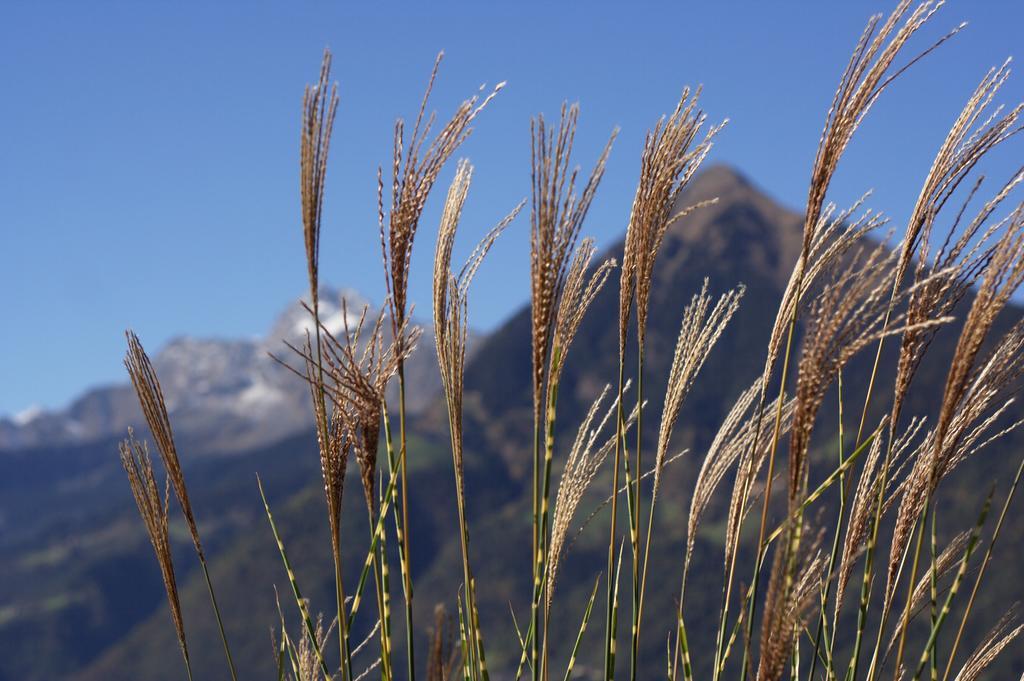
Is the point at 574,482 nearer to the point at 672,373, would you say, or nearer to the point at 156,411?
the point at 672,373

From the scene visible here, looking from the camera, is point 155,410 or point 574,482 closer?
point 155,410

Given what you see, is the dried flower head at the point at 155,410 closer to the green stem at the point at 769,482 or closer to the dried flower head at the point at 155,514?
the dried flower head at the point at 155,514

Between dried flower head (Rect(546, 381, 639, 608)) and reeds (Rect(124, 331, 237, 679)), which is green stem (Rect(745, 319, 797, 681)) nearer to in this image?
dried flower head (Rect(546, 381, 639, 608))

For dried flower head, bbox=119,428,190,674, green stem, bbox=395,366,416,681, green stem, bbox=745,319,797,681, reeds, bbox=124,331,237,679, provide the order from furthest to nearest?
dried flower head, bbox=119,428,190,674 < reeds, bbox=124,331,237,679 < green stem, bbox=395,366,416,681 < green stem, bbox=745,319,797,681

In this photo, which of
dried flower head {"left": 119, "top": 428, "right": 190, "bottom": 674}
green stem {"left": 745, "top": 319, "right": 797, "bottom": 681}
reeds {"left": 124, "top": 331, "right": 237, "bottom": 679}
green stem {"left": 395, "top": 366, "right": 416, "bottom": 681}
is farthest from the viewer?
dried flower head {"left": 119, "top": 428, "right": 190, "bottom": 674}

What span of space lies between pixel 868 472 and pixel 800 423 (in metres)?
0.86

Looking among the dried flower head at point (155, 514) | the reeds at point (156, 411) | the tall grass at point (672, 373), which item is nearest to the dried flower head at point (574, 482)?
the tall grass at point (672, 373)

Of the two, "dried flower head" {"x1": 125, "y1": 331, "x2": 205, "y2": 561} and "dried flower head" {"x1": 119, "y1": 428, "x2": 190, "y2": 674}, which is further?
"dried flower head" {"x1": 119, "y1": 428, "x2": 190, "y2": 674}

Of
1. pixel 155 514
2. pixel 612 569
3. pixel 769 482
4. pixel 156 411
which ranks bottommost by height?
pixel 612 569

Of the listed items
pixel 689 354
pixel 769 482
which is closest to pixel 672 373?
pixel 689 354

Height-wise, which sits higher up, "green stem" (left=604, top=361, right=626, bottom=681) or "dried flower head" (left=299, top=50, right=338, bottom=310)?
"dried flower head" (left=299, top=50, right=338, bottom=310)

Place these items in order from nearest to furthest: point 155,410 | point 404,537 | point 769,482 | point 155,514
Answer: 1. point 769,482
2. point 404,537
3. point 155,410
4. point 155,514

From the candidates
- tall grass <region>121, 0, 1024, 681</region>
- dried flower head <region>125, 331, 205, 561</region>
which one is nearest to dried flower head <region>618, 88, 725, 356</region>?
tall grass <region>121, 0, 1024, 681</region>

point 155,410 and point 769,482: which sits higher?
point 155,410
